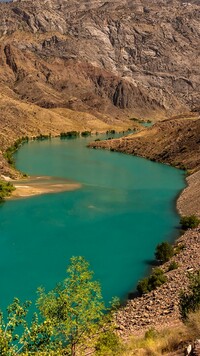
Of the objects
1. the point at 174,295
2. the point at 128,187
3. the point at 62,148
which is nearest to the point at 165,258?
the point at 174,295

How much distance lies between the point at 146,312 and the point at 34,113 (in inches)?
6388

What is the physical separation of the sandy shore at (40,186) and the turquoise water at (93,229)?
8.63 ft

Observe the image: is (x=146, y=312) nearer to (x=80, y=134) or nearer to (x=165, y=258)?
(x=165, y=258)

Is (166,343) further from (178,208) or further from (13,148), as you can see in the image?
(13,148)

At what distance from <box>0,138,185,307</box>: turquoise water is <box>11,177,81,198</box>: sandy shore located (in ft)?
8.63

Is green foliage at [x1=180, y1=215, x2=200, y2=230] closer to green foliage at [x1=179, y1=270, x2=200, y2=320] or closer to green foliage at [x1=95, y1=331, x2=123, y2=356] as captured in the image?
green foliage at [x1=179, y1=270, x2=200, y2=320]

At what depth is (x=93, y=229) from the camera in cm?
5453

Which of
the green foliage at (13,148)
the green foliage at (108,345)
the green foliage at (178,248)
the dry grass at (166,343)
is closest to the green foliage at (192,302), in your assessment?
the dry grass at (166,343)

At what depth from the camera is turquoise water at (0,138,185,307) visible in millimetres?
40469

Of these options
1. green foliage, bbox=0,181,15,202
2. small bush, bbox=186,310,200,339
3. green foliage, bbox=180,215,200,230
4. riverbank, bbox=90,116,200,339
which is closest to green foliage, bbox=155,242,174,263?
riverbank, bbox=90,116,200,339

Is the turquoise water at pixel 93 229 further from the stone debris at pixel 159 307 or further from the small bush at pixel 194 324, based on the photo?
the small bush at pixel 194 324

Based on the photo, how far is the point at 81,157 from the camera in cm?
12119

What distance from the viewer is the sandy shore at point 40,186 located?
73.5 meters

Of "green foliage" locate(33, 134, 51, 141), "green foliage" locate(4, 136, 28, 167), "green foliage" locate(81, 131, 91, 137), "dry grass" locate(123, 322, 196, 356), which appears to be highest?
"green foliage" locate(81, 131, 91, 137)
